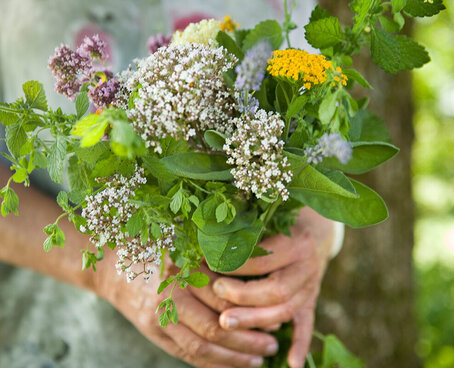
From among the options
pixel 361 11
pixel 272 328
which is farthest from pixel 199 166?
pixel 272 328

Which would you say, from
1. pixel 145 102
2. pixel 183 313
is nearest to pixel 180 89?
pixel 145 102

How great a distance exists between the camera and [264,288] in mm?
857

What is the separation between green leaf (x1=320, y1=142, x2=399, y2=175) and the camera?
689 millimetres

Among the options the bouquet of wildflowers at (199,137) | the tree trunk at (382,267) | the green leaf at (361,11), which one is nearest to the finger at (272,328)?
the bouquet of wildflowers at (199,137)

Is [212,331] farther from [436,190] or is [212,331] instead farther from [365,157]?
[436,190]

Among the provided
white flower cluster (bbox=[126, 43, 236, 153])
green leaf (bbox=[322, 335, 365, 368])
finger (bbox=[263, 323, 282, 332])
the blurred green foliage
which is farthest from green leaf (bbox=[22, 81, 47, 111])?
the blurred green foliage

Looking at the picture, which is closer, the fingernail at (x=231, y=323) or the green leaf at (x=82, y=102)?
the green leaf at (x=82, y=102)

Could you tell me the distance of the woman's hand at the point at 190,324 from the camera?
2.74 ft

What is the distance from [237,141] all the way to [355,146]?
0.26 meters

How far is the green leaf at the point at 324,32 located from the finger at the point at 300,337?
0.65 m

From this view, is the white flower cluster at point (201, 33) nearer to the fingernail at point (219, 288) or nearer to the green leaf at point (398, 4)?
the green leaf at point (398, 4)

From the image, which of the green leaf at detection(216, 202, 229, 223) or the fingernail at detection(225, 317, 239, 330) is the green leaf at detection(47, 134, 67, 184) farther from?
the fingernail at detection(225, 317, 239, 330)

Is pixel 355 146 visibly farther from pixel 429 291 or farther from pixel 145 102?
pixel 429 291

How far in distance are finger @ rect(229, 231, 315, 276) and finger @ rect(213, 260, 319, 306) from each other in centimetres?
2
